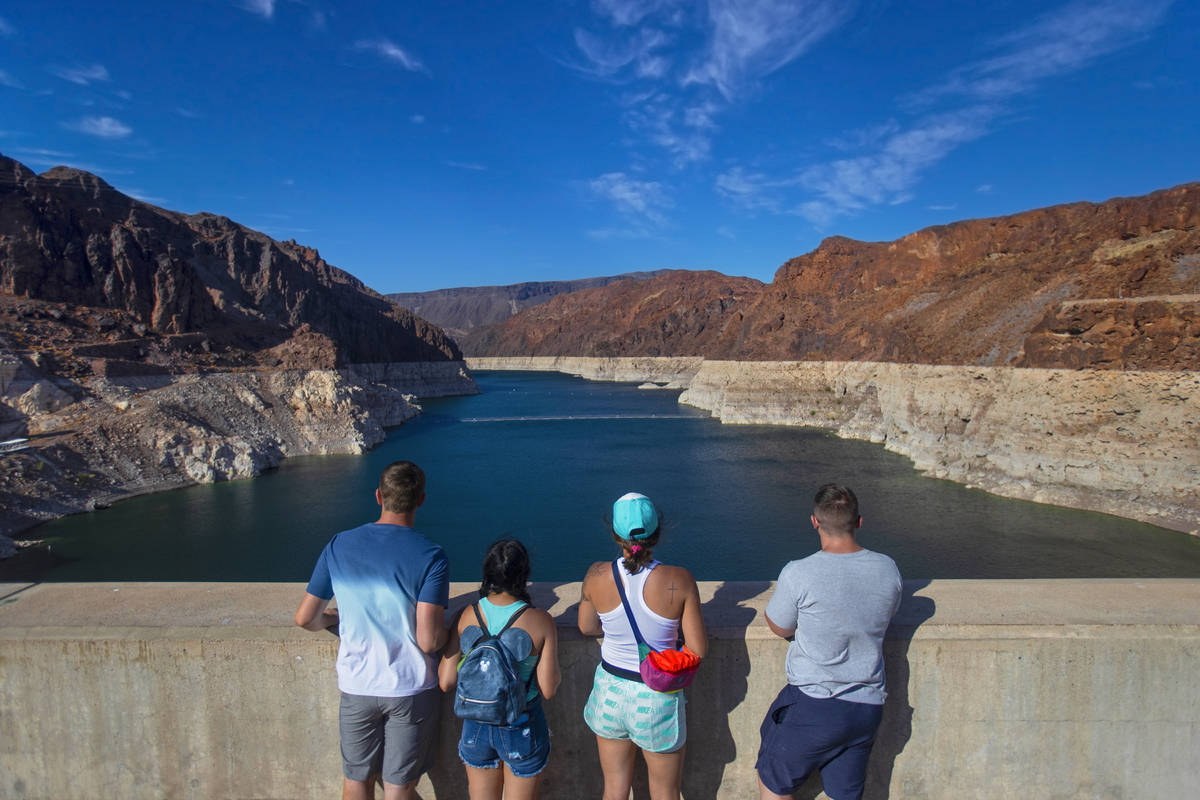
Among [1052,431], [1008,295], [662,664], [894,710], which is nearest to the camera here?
[662,664]

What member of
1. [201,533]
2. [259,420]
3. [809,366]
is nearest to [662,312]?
[809,366]

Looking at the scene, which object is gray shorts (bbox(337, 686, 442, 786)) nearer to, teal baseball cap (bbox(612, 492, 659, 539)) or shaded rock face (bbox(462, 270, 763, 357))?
teal baseball cap (bbox(612, 492, 659, 539))

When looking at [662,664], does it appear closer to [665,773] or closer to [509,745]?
[665,773]

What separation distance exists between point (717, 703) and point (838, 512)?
3.60ft

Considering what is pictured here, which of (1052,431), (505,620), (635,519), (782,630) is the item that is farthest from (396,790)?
(1052,431)

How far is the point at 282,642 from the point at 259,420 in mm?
33642

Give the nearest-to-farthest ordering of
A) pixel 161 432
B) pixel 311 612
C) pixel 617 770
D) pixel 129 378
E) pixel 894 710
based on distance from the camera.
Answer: pixel 617 770, pixel 311 612, pixel 894 710, pixel 161 432, pixel 129 378

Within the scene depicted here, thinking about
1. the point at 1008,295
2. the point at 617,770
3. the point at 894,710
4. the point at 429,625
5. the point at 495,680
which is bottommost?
the point at 617,770

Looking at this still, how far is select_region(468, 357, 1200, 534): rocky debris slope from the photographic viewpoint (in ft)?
62.8

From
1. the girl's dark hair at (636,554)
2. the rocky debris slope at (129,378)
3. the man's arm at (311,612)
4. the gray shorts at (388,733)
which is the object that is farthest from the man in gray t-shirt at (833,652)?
the rocky debris slope at (129,378)

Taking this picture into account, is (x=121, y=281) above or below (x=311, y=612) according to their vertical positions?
above

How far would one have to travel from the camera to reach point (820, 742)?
2.63 m

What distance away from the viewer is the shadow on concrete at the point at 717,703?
299cm

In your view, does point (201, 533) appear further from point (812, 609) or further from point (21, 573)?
point (812, 609)
